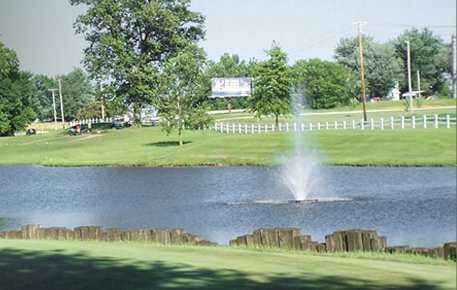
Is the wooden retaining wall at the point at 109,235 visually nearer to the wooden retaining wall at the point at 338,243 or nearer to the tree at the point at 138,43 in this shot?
the wooden retaining wall at the point at 338,243

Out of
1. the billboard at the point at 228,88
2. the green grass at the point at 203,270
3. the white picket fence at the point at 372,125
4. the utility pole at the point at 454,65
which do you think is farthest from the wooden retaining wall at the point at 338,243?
the billboard at the point at 228,88

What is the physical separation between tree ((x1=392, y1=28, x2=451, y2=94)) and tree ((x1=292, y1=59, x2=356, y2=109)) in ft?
25.8

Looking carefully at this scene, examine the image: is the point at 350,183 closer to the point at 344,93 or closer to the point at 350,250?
the point at 344,93

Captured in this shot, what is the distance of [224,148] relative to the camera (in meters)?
27.9

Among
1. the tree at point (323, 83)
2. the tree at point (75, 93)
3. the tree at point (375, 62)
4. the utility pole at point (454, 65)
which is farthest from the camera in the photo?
the tree at point (75, 93)

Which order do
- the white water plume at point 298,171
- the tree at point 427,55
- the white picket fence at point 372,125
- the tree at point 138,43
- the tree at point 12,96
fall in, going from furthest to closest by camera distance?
the tree at point 138,43 < the white water plume at point 298,171 < the tree at point 12,96 < the white picket fence at point 372,125 < the tree at point 427,55

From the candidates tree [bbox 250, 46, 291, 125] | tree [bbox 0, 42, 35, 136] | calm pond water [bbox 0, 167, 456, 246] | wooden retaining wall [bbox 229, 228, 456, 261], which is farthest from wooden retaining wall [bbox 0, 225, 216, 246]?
tree [bbox 250, 46, 291, 125]

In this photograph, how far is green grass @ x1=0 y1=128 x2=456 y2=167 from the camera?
914 cm

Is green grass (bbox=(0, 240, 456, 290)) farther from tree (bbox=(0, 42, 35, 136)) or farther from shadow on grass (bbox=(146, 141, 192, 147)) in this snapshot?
shadow on grass (bbox=(146, 141, 192, 147))

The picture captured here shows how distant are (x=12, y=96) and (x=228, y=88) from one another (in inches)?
1116

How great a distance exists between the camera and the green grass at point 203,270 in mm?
9102

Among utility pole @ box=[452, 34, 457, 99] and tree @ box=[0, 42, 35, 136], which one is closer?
utility pole @ box=[452, 34, 457, 99]

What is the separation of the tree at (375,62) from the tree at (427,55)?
0.55 m

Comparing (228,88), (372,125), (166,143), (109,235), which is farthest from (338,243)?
(228,88)
